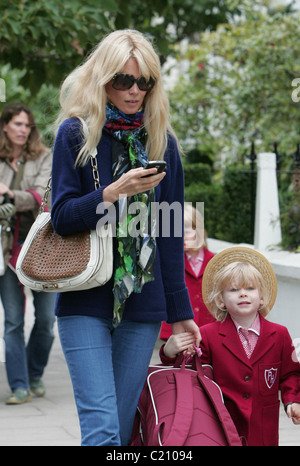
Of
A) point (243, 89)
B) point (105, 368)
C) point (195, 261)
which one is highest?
point (243, 89)

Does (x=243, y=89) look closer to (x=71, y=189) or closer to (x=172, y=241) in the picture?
(x=172, y=241)

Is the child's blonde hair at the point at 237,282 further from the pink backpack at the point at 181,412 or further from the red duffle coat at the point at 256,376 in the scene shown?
the pink backpack at the point at 181,412

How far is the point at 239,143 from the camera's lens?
12164 millimetres

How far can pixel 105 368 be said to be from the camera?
3279mm

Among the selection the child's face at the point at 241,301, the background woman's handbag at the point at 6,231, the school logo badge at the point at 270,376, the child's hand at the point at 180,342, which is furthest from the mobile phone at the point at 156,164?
the background woman's handbag at the point at 6,231

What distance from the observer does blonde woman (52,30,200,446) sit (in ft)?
10.7

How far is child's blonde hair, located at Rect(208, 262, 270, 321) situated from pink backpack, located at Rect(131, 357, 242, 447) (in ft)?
1.37

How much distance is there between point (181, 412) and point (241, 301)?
0.77 meters

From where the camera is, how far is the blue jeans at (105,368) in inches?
127

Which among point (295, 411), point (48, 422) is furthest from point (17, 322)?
point (295, 411)

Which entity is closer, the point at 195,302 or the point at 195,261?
the point at 195,302

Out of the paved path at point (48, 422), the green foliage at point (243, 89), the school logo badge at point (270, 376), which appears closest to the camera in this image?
the school logo badge at point (270, 376)

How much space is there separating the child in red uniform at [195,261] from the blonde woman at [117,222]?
94.1 inches

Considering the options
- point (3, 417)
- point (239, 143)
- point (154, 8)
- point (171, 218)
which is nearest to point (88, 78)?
point (171, 218)
